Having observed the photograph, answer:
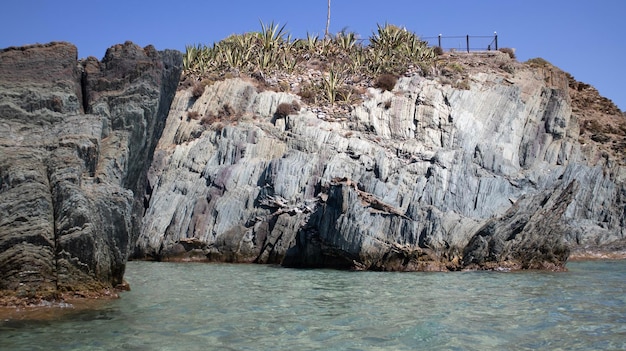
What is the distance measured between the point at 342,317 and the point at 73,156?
6392mm

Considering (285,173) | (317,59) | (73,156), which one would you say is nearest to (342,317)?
(73,156)

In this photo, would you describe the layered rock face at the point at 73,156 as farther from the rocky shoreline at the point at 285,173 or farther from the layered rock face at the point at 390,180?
the layered rock face at the point at 390,180

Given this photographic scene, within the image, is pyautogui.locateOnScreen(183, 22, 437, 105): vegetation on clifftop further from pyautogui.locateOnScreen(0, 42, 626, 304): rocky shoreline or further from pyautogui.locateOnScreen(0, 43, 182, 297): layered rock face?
pyautogui.locateOnScreen(0, 43, 182, 297): layered rock face

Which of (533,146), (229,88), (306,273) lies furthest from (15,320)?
(533,146)

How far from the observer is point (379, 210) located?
24.7 meters

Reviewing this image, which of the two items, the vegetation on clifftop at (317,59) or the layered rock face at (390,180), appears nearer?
the layered rock face at (390,180)

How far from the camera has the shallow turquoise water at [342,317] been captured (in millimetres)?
9414

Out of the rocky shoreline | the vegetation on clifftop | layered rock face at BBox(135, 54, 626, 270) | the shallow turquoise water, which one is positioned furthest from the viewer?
the vegetation on clifftop

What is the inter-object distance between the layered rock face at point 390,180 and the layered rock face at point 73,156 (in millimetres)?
9178

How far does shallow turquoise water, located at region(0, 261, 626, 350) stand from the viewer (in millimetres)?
9414

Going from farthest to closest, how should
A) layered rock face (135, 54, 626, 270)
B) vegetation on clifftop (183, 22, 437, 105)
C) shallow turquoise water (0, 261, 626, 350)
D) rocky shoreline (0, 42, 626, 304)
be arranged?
vegetation on clifftop (183, 22, 437, 105), layered rock face (135, 54, 626, 270), rocky shoreline (0, 42, 626, 304), shallow turquoise water (0, 261, 626, 350)

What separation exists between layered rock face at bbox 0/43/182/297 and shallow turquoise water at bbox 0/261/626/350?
1.05 metres

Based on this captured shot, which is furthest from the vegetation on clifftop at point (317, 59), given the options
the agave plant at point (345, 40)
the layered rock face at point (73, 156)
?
the layered rock face at point (73, 156)

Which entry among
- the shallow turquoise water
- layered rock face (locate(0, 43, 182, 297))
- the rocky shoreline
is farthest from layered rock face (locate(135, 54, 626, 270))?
layered rock face (locate(0, 43, 182, 297))
